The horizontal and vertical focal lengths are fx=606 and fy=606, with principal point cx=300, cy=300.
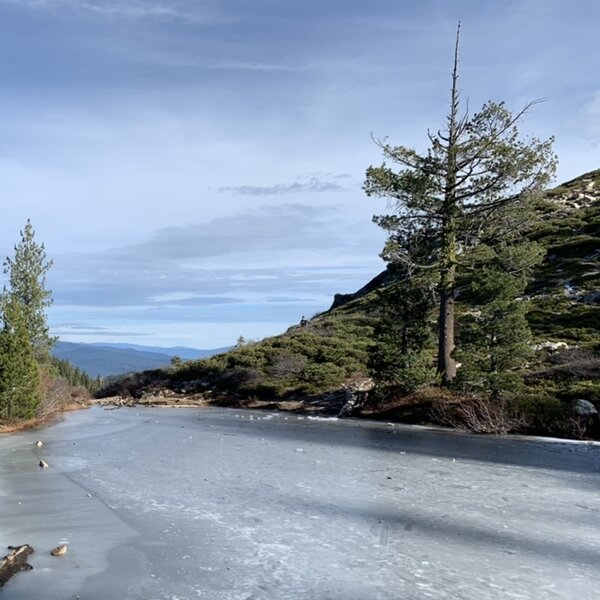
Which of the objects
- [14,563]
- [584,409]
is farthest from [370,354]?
[14,563]

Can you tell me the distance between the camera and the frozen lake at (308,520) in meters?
6.62

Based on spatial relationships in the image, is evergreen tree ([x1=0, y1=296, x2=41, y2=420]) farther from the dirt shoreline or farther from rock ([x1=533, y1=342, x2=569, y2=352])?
rock ([x1=533, y1=342, x2=569, y2=352])

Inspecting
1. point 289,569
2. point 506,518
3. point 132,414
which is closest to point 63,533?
point 289,569

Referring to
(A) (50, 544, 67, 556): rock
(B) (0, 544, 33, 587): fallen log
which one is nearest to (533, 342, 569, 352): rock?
(A) (50, 544, 67, 556): rock

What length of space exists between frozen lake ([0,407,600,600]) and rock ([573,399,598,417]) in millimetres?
2033

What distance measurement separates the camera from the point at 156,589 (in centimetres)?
640

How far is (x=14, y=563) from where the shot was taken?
699 centimetres

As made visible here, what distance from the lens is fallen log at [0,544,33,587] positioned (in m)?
6.68

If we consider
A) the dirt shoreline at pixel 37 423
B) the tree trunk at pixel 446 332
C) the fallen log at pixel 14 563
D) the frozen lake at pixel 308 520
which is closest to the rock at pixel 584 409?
the frozen lake at pixel 308 520

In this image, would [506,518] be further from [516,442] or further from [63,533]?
[516,442]

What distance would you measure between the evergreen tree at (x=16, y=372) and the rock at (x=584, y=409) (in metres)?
21.0

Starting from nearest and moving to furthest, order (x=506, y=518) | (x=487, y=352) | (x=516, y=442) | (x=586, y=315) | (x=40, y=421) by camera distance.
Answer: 1. (x=506, y=518)
2. (x=516, y=442)
3. (x=487, y=352)
4. (x=40, y=421)
5. (x=586, y=315)

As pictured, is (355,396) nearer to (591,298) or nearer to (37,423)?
(37,423)

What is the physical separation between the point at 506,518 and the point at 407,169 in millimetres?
18996
